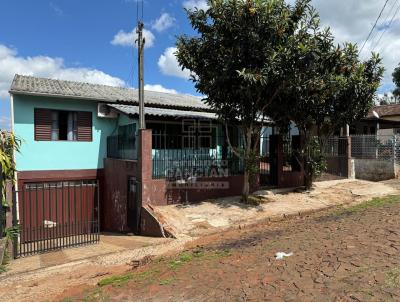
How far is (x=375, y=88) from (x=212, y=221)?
27.6 ft

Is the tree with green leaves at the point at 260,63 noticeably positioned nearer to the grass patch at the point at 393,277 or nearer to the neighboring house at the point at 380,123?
the grass patch at the point at 393,277

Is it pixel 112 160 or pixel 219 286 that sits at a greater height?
pixel 112 160

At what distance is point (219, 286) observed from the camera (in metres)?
4.52

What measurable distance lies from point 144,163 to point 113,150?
463 cm

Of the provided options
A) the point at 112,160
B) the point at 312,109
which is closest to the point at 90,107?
the point at 112,160

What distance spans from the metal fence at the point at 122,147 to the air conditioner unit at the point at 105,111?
985mm

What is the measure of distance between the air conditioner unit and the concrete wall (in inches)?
502

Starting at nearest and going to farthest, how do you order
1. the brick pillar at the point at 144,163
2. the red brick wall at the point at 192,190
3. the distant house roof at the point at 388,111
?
the brick pillar at the point at 144,163 → the red brick wall at the point at 192,190 → the distant house roof at the point at 388,111

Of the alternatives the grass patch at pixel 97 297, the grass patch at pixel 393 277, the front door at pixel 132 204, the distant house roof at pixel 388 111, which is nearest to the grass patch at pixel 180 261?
the grass patch at pixel 97 297

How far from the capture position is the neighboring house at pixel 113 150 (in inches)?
423

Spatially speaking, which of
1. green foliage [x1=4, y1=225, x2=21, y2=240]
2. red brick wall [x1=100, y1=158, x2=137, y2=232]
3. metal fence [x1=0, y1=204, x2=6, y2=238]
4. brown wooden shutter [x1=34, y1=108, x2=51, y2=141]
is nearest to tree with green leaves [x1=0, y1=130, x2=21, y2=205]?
metal fence [x1=0, y1=204, x2=6, y2=238]

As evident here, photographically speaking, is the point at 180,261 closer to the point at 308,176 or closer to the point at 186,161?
the point at 186,161

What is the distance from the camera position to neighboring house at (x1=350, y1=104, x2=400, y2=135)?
2230cm

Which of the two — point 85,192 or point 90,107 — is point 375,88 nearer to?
point 90,107
